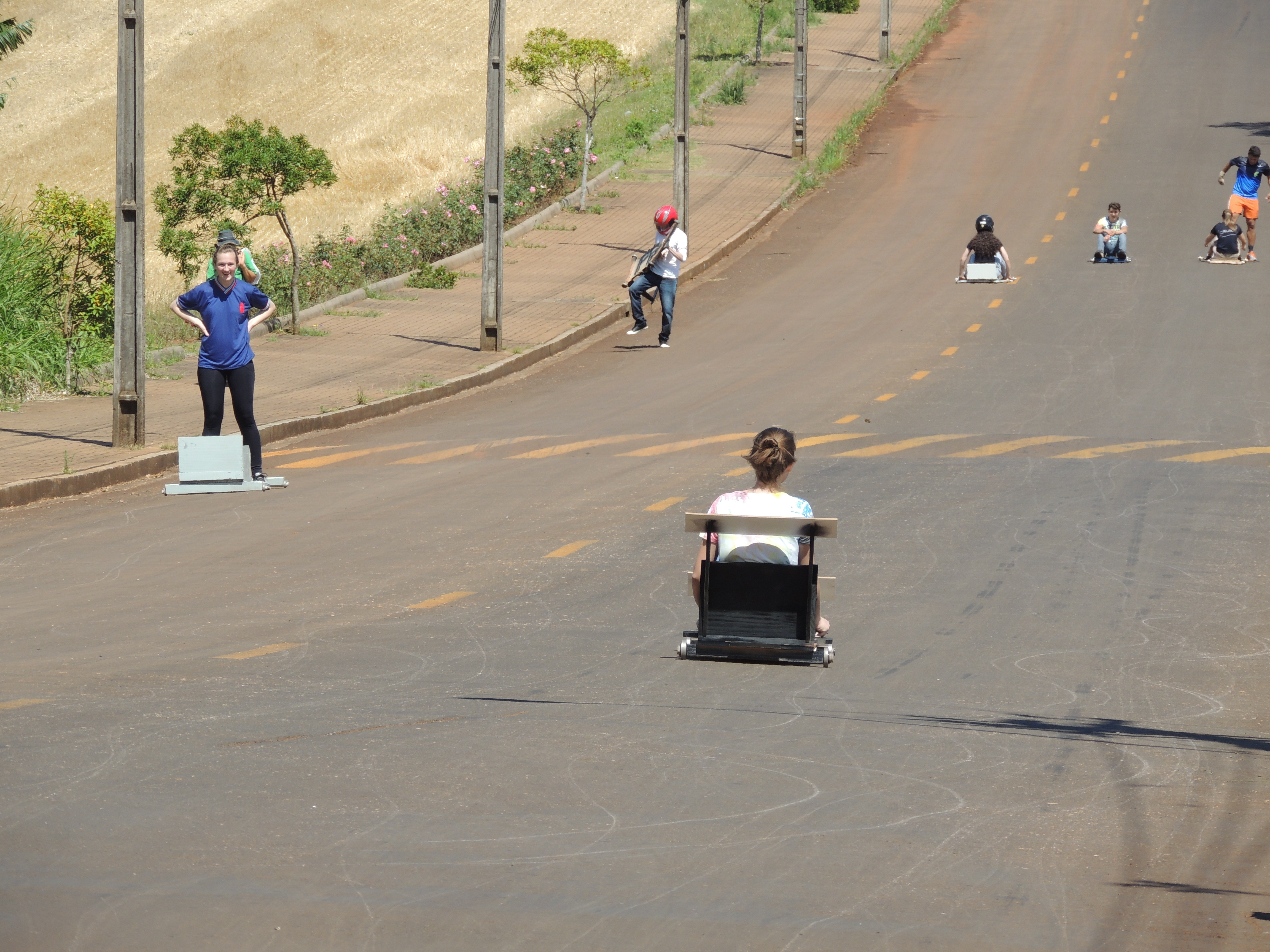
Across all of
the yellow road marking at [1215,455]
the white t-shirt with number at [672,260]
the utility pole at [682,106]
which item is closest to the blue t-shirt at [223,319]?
the yellow road marking at [1215,455]

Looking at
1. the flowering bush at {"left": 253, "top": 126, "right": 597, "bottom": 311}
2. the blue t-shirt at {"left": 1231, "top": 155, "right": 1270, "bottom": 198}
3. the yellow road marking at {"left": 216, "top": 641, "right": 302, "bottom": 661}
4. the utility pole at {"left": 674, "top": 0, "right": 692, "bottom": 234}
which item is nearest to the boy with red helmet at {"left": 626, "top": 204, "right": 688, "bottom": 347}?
the flowering bush at {"left": 253, "top": 126, "right": 597, "bottom": 311}

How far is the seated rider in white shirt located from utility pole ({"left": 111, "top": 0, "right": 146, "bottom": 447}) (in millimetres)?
10095

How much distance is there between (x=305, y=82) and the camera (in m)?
68.6

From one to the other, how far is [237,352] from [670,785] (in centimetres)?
871

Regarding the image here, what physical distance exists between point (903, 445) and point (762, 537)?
9.20m

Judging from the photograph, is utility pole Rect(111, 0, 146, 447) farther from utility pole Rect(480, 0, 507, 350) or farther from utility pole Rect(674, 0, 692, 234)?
utility pole Rect(674, 0, 692, 234)

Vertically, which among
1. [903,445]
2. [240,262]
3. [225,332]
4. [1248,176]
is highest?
[1248,176]

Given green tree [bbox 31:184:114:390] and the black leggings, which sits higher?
green tree [bbox 31:184:114:390]

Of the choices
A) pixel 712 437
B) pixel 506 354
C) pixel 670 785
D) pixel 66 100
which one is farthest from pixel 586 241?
pixel 66 100

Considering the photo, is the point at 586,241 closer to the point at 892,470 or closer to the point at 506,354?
the point at 506,354

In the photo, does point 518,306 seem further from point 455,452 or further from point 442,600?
point 442,600

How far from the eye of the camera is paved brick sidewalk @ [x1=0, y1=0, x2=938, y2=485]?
61.6 feet

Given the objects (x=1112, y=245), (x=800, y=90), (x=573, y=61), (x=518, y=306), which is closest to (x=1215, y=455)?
(x=518, y=306)

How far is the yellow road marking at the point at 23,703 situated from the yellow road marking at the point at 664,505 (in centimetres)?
666
